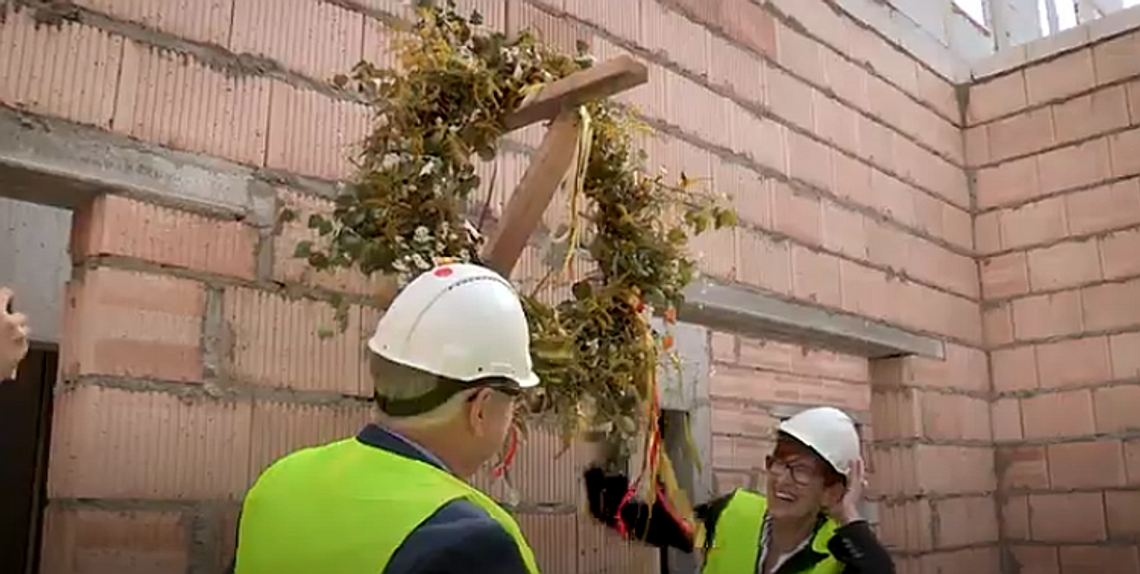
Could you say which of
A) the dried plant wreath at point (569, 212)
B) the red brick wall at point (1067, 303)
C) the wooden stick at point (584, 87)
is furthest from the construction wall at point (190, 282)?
the red brick wall at point (1067, 303)

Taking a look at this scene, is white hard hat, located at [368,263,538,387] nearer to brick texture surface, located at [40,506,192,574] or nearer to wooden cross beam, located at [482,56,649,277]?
wooden cross beam, located at [482,56,649,277]

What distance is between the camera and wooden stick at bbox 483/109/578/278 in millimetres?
1642

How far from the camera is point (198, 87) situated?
190 cm

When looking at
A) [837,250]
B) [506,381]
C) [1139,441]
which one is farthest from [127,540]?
[1139,441]

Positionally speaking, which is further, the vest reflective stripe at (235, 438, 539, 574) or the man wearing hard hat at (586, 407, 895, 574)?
the man wearing hard hat at (586, 407, 895, 574)

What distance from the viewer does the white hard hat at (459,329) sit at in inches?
45.7

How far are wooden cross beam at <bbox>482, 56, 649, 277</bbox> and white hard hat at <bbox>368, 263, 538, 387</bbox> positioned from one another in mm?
438

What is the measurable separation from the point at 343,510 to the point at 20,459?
3.40m

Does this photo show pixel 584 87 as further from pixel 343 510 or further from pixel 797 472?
pixel 797 472

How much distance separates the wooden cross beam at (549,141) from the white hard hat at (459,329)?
44cm

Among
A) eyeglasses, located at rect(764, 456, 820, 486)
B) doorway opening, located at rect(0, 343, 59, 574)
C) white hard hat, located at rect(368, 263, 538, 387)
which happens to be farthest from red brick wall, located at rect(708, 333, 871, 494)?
doorway opening, located at rect(0, 343, 59, 574)

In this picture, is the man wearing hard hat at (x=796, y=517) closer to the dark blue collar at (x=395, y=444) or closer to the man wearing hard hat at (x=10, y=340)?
the dark blue collar at (x=395, y=444)

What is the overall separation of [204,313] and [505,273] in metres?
0.55

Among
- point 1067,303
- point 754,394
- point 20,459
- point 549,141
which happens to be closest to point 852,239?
point 754,394
